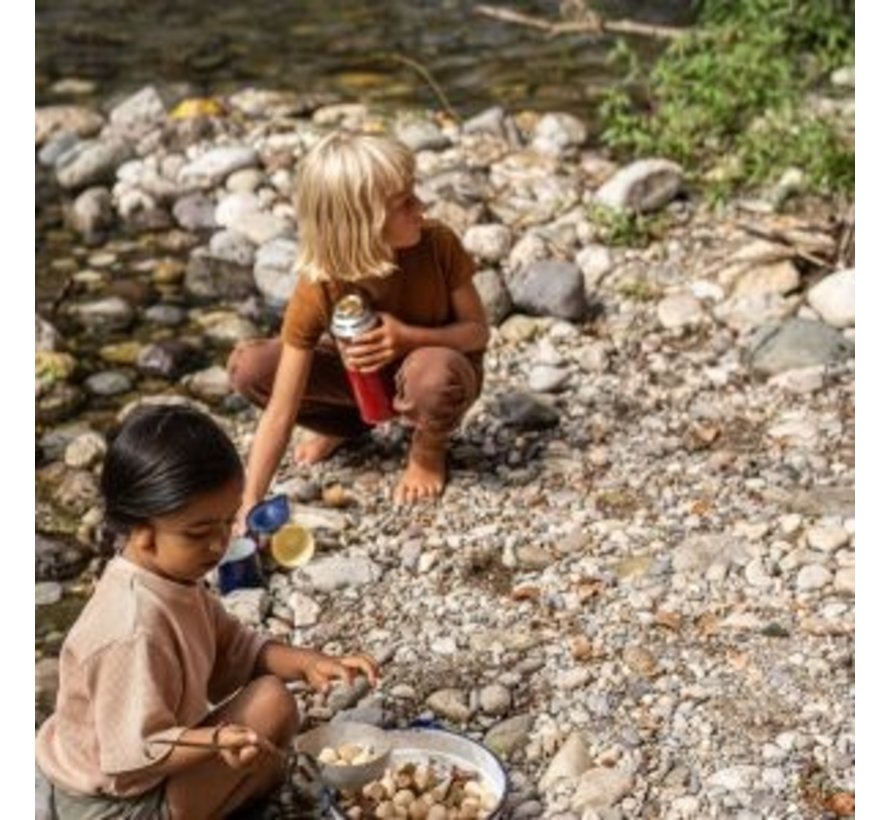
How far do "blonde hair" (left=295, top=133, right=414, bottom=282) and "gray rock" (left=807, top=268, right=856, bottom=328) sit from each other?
5.75 ft

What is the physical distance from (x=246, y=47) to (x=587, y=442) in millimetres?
4812

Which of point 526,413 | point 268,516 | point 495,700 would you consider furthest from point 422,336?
point 495,700

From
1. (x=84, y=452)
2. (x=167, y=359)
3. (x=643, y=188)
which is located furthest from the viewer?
(x=643, y=188)

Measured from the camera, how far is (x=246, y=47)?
8.79 metres

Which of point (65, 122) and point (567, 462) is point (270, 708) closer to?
point (567, 462)

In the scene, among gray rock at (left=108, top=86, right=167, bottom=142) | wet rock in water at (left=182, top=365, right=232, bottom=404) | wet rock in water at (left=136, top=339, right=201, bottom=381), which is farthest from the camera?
gray rock at (left=108, top=86, right=167, bottom=142)

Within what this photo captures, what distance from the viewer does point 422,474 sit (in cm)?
443

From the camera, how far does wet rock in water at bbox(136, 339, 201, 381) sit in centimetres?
525

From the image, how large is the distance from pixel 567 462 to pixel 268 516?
3.06 ft

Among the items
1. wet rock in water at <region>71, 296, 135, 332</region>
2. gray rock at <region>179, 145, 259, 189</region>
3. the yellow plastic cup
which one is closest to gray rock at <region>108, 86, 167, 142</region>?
gray rock at <region>179, 145, 259, 189</region>

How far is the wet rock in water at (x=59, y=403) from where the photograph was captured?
500 cm

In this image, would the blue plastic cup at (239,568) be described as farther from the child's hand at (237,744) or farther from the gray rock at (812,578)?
the gray rock at (812,578)

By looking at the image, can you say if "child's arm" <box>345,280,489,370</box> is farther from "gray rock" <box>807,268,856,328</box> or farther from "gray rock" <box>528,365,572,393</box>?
"gray rock" <box>807,268,856,328</box>
